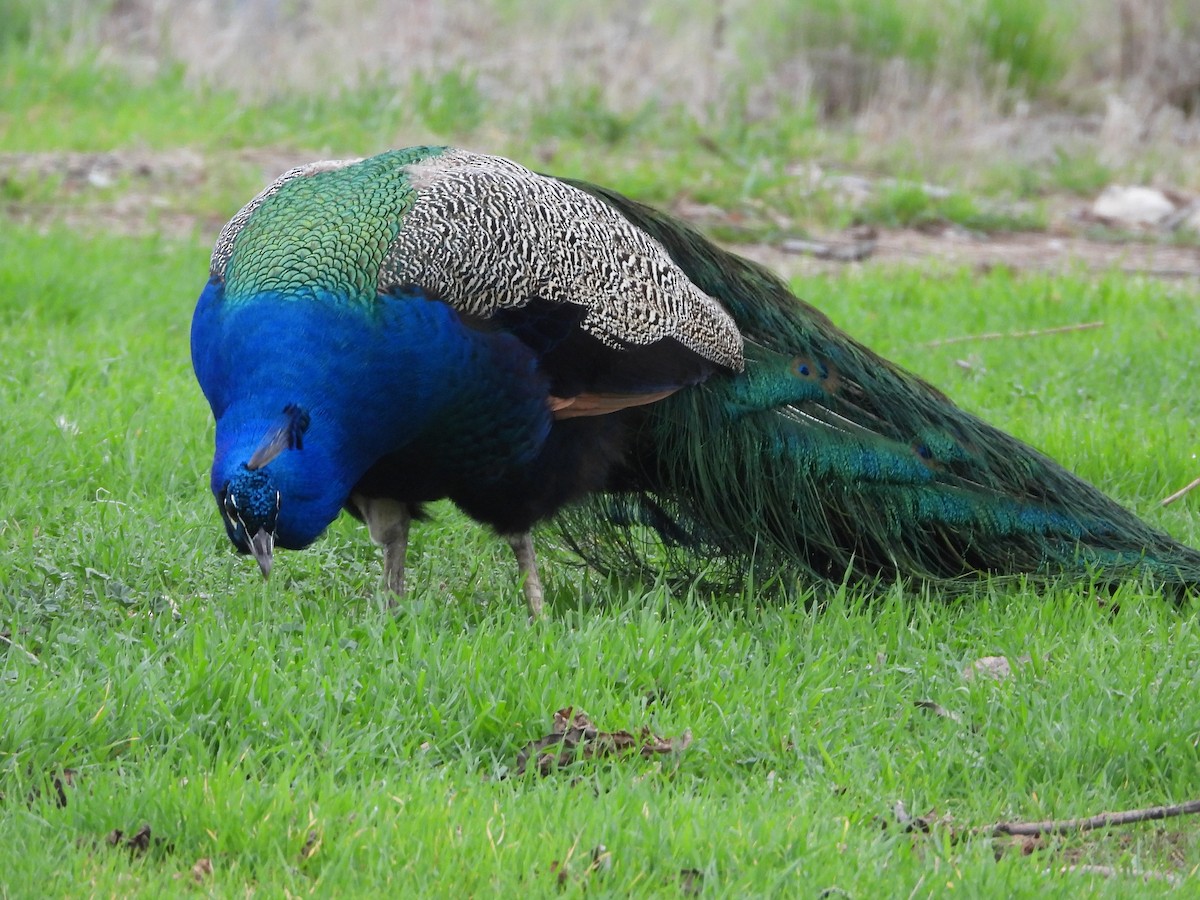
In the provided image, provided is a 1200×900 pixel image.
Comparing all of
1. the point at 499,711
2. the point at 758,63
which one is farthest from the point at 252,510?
the point at 758,63

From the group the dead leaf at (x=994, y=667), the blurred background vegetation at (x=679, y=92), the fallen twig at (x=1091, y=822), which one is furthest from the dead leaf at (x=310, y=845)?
the blurred background vegetation at (x=679, y=92)

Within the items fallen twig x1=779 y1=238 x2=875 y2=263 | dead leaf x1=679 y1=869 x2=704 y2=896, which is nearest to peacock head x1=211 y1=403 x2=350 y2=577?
dead leaf x1=679 y1=869 x2=704 y2=896

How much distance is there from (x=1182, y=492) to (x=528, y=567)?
1.95 meters

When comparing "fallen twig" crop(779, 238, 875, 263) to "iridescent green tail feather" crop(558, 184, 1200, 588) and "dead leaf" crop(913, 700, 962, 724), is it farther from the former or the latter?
"dead leaf" crop(913, 700, 962, 724)

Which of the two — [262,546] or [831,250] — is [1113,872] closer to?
[262,546]

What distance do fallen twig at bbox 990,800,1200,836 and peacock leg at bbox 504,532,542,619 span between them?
1.40 m

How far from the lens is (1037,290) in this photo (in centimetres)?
675

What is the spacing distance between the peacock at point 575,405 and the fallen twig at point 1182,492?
0.41 m

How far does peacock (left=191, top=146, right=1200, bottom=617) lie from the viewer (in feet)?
11.2

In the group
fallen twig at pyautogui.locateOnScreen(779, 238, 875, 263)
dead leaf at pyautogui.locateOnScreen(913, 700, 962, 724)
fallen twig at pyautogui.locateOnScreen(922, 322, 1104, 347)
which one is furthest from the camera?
fallen twig at pyautogui.locateOnScreen(779, 238, 875, 263)

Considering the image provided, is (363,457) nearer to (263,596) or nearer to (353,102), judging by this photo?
(263,596)

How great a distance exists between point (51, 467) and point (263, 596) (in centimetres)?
127

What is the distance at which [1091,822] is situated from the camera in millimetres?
2941

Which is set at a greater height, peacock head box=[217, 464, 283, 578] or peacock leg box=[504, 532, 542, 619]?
peacock head box=[217, 464, 283, 578]
